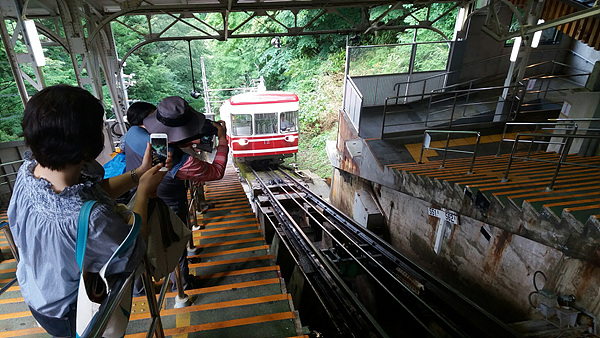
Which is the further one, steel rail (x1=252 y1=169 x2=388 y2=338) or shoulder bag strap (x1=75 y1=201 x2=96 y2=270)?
steel rail (x1=252 y1=169 x2=388 y2=338)

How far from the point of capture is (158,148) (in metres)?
1.63

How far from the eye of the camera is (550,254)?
361 centimetres

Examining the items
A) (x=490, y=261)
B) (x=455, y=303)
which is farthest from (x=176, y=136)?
(x=490, y=261)

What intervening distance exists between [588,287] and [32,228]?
194 inches

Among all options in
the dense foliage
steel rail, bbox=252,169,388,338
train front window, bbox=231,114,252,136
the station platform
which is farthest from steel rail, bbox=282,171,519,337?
train front window, bbox=231,114,252,136

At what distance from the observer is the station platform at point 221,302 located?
2293 millimetres

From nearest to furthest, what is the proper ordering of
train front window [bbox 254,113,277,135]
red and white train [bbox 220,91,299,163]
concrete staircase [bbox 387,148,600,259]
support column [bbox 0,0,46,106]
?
concrete staircase [bbox 387,148,600,259], support column [bbox 0,0,46,106], red and white train [bbox 220,91,299,163], train front window [bbox 254,113,277,135]

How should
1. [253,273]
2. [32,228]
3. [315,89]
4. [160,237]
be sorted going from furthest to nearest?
[315,89] → [253,273] → [160,237] → [32,228]

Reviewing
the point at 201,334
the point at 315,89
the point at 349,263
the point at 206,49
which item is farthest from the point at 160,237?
the point at 206,49

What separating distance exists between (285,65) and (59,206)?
63.9ft

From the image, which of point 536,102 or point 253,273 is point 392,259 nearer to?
point 253,273

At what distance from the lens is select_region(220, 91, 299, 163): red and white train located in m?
Result: 10.4

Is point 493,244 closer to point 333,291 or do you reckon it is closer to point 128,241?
point 333,291

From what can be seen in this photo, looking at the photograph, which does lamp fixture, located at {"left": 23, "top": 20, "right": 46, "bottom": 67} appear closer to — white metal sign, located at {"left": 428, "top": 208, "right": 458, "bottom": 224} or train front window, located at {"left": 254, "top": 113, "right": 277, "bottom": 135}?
train front window, located at {"left": 254, "top": 113, "right": 277, "bottom": 135}
